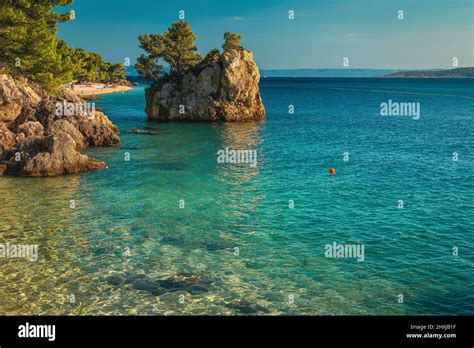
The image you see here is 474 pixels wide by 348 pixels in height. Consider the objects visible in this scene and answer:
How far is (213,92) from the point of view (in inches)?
3216

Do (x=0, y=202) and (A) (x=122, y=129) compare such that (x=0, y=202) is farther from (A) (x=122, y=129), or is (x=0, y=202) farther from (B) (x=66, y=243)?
(A) (x=122, y=129)

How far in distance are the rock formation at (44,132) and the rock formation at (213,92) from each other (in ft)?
80.0

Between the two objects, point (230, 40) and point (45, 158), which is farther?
point (230, 40)

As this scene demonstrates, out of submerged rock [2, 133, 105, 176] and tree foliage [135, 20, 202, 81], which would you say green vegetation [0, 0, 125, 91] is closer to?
submerged rock [2, 133, 105, 176]

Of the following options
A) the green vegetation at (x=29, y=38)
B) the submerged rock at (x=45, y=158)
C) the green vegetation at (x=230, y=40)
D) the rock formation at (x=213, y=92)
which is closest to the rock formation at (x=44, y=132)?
the submerged rock at (x=45, y=158)

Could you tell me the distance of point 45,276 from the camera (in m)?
18.7

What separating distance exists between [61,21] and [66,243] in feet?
145

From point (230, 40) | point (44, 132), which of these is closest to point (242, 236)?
point (44, 132)

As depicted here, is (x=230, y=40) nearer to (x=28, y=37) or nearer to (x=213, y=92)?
(x=213, y=92)

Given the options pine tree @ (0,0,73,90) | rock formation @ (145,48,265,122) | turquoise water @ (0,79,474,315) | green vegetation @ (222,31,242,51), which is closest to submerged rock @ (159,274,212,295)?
turquoise water @ (0,79,474,315)

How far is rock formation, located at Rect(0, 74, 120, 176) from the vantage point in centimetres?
3703

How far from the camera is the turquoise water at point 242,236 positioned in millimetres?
16953

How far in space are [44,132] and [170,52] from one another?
4549 centimetres

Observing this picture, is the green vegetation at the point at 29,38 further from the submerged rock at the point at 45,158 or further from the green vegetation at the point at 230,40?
the green vegetation at the point at 230,40
